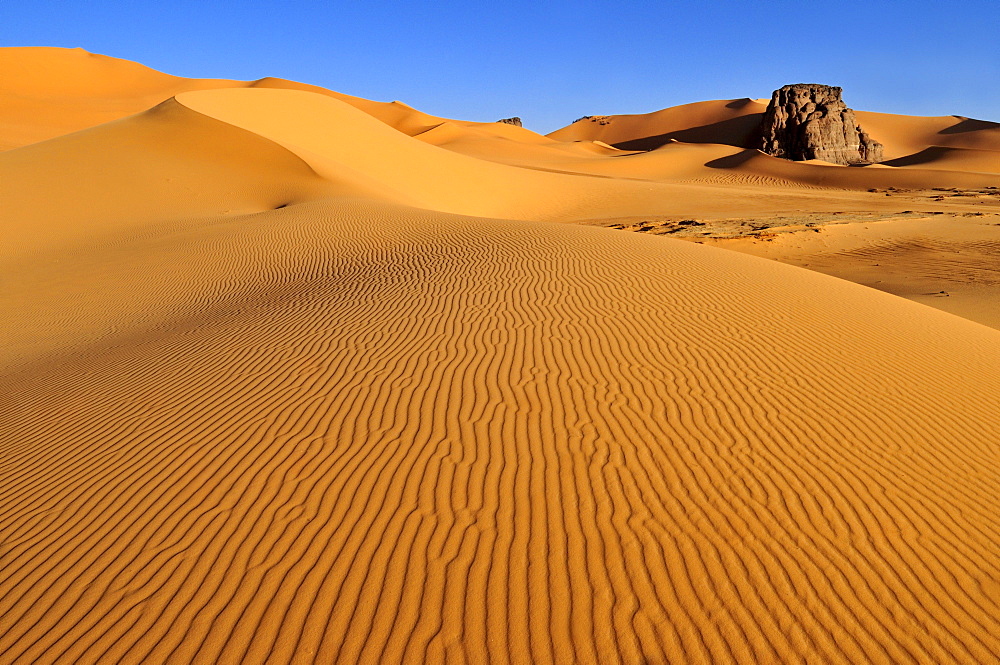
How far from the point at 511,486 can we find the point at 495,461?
1.19ft

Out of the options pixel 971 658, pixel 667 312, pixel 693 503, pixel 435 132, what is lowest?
pixel 971 658

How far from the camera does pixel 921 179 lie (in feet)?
140

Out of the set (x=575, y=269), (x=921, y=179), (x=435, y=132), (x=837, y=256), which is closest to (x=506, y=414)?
(x=575, y=269)

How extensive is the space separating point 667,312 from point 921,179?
45.0 m

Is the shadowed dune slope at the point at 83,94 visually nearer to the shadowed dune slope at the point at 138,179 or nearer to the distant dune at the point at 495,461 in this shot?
the shadowed dune slope at the point at 138,179

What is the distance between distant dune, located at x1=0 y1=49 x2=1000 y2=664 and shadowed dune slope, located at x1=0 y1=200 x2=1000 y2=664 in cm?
2

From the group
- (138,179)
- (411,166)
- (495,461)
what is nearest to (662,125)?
(411,166)

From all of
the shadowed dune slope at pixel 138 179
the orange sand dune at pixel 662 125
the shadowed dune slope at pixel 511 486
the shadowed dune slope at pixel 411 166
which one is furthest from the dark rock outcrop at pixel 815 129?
the shadowed dune slope at pixel 511 486

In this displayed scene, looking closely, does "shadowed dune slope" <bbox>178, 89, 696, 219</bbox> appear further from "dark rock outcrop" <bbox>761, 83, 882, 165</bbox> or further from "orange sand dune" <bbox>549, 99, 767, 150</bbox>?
"orange sand dune" <bbox>549, 99, 767, 150</bbox>

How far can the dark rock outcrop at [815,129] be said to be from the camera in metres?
55.1

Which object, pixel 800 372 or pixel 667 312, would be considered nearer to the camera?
pixel 800 372

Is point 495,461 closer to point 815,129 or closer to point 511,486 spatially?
point 511,486

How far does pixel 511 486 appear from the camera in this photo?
15.0ft

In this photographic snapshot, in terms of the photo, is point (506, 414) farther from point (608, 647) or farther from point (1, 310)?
point (1, 310)
